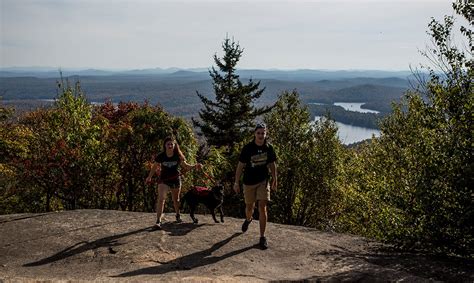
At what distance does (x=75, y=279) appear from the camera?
727 cm

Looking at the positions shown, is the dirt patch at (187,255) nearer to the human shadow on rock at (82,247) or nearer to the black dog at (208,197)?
the human shadow on rock at (82,247)

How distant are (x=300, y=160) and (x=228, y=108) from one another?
44.1 ft

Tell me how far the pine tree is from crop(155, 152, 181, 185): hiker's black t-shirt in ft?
80.5

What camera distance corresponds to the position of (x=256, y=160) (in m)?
9.28

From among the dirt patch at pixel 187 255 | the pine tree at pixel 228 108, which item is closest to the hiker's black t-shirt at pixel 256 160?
the dirt patch at pixel 187 255

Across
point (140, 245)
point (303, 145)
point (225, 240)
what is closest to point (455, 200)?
point (225, 240)

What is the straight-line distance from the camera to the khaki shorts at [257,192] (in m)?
9.39

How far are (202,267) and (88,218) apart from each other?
187 inches

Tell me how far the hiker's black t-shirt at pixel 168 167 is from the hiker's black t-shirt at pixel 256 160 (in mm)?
2008

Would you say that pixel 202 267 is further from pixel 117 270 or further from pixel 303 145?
pixel 303 145

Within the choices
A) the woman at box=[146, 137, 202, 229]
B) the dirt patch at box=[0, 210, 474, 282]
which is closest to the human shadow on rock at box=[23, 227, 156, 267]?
the dirt patch at box=[0, 210, 474, 282]

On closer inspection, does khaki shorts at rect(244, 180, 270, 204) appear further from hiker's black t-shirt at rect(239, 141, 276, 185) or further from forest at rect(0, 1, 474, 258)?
forest at rect(0, 1, 474, 258)

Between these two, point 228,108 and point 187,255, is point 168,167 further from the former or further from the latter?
point 228,108

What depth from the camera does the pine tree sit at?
36.1 m
